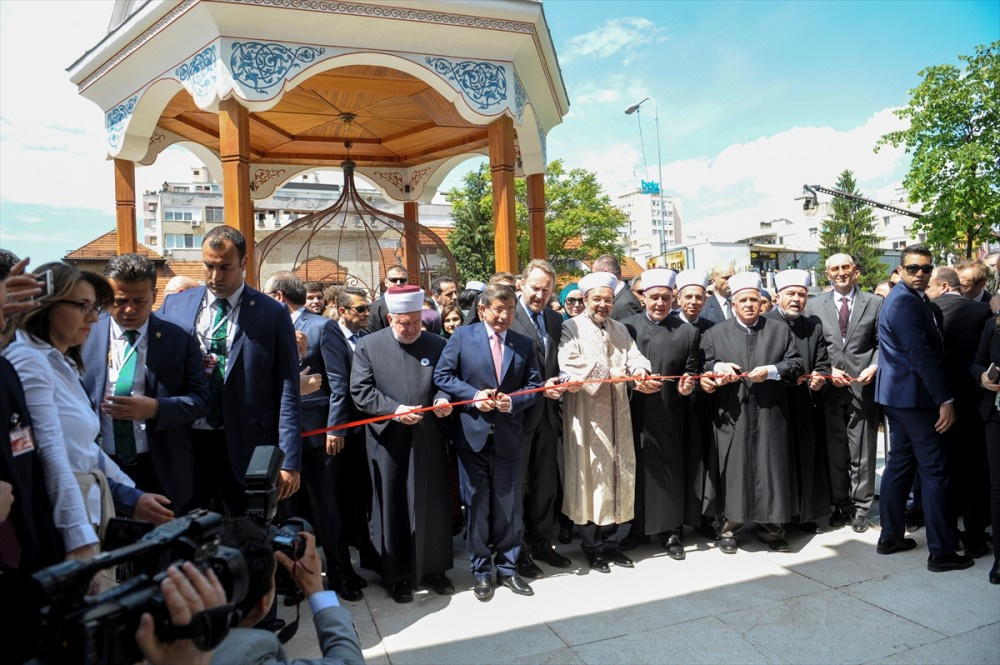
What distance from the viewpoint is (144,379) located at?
3121 mm

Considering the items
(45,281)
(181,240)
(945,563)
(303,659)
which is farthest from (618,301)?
(181,240)

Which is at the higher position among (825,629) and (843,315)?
(843,315)

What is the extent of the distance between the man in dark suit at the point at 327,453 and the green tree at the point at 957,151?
19330 mm

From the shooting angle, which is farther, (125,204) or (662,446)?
(125,204)

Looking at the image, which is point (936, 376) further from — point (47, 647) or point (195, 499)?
point (47, 647)

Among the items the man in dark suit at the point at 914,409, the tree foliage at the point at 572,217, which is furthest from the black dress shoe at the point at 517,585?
the tree foliage at the point at 572,217

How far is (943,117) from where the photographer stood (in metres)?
18.8

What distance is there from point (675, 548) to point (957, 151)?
60.7ft

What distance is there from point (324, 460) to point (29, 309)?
2.54 meters

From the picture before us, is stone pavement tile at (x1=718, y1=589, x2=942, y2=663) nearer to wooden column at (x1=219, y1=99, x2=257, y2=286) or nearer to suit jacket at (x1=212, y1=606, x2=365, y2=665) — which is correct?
suit jacket at (x1=212, y1=606, x2=365, y2=665)

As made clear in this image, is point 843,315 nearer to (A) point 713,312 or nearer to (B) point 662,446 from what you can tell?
(A) point 713,312

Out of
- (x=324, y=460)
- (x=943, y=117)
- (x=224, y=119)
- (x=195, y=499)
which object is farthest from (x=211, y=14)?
(x=943, y=117)

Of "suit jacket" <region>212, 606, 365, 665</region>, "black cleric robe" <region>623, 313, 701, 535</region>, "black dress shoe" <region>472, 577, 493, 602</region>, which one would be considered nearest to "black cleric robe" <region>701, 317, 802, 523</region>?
"black cleric robe" <region>623, 313, 701, 535</region>

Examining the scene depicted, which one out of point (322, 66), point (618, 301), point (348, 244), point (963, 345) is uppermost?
point (322, 66)
